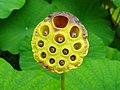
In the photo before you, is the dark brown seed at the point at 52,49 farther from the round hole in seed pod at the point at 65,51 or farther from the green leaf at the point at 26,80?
the green leaf at the point at 26,80

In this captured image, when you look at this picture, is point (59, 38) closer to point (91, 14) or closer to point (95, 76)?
point (95, 76)

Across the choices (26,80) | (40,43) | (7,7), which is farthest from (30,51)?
(40,43)

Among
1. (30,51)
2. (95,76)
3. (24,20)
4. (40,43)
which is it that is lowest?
(24,20)

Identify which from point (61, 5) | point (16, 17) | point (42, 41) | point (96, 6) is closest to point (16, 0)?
point (16, 17)

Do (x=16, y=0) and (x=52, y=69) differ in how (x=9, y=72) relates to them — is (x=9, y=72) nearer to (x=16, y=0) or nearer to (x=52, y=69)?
(x=52, y=69)

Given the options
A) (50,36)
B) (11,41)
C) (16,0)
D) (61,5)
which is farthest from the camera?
(61,5)

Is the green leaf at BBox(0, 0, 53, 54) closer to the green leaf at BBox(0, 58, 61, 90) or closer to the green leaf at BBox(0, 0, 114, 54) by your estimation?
the green leaf at BBox(0, 0, 114, 54)
